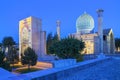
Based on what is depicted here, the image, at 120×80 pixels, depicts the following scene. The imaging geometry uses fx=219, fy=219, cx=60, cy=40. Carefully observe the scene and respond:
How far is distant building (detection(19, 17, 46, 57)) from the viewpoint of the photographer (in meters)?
30.0

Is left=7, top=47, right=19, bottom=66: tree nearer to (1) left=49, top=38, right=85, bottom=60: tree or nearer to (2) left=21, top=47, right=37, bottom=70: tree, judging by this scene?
(2) left=21, top=47, right=37, bottom=70: tree

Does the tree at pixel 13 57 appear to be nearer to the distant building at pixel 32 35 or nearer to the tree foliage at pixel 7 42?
the distant building at pixel 32 35

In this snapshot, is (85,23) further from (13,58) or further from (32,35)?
(13,58)

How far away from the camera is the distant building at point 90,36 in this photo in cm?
4525

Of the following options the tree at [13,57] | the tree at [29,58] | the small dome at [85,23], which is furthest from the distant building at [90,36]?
the tree at [29,58]

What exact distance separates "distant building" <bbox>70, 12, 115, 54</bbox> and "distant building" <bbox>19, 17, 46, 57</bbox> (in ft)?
49.6

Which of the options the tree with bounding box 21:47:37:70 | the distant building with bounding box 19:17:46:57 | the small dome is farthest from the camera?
the small dome

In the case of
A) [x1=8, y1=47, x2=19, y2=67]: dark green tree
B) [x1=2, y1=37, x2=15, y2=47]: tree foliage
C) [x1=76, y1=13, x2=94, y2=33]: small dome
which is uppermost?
[x1=76, y1=13, x2=94, y2=33]: small dome

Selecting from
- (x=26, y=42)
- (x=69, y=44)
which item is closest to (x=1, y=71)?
(x=69, y=44)

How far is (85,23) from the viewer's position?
157 ft

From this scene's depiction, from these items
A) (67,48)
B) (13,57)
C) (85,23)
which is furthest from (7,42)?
(85,23)

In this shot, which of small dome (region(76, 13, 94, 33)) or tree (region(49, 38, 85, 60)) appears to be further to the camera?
small dome (region(76, 13, 94, 33))

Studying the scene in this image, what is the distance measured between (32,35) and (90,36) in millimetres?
19008

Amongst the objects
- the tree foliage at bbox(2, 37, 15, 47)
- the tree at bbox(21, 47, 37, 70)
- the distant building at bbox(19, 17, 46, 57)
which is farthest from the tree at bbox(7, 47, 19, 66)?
the tree foliage at bbox(2, 37, 15, 47)
